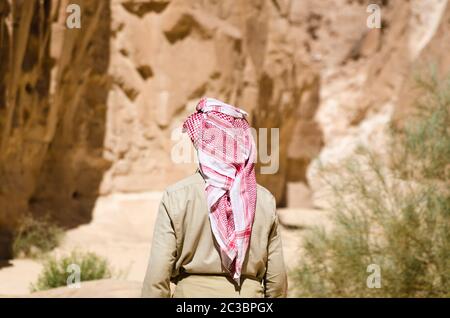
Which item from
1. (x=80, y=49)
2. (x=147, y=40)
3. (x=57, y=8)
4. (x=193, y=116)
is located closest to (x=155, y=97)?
(x=147, y=40)

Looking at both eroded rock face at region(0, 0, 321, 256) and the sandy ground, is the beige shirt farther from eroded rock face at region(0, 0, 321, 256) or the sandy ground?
eroded rock face at region(0, 0, 321, 256)

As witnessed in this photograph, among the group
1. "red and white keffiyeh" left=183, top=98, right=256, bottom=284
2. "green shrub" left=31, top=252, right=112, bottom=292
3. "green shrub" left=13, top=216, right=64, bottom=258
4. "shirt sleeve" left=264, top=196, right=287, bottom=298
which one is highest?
"red and white keffiyeh" left=183, top=98, right=256, bottom=284

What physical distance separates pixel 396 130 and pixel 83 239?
503cm

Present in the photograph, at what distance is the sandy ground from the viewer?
882cm

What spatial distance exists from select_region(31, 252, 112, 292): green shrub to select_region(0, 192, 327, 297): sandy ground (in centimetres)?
18

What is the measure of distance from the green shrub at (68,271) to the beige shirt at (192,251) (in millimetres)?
5146

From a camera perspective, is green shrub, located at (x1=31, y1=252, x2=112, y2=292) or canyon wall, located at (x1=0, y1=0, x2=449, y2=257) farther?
canyon wall, located at (x1=0, y1=0, x2=449, y2=257)

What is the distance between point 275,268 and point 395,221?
187 inches

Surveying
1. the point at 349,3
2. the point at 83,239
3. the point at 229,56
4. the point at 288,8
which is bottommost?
the point at 83,239

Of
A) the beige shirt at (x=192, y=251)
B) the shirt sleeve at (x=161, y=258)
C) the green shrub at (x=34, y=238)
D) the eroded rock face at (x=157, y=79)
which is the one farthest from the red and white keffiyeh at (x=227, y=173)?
the eroded rock face at (x=157, y=79)

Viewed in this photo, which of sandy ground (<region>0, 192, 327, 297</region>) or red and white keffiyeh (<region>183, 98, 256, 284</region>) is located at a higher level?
red and white keffiyeh (<region>183, 98, 256, 284</region>)

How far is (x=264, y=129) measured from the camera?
16078 millimetres

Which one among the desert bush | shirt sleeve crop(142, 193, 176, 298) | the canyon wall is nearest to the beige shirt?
shirt sleeve crop(142, 193, 176, 298)
